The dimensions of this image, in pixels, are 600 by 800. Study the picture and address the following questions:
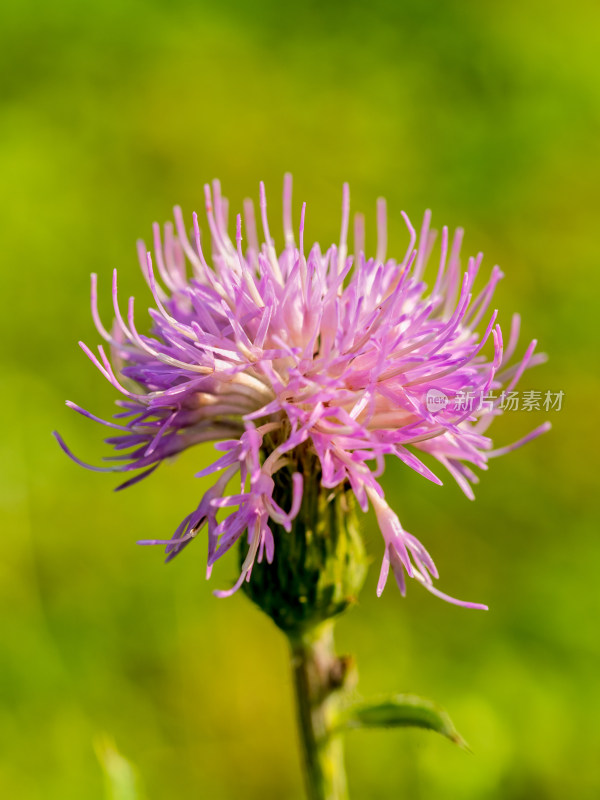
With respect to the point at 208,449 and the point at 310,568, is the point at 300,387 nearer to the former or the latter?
the point at 310,568

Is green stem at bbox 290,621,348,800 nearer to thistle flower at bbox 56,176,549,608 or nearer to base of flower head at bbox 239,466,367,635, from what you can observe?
Answer: base of flower head at bbox 239,466,367,635

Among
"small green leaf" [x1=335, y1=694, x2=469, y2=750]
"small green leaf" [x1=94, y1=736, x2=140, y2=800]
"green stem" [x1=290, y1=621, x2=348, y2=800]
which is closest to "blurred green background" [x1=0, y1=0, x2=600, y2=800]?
"small green leaf" [x1=94, y1=736, x2=140, y2=800]

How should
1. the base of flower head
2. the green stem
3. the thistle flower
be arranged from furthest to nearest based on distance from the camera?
the green stem
the base of flower head
the thistle flower

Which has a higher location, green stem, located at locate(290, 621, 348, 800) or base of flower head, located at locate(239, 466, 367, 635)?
base of flower head, located at locate(239, 466, 367, 635)

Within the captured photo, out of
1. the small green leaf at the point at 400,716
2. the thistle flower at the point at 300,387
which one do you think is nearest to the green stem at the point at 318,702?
the small green leaf at the point at 400,716

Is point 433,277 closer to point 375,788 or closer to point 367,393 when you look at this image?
point 375,788

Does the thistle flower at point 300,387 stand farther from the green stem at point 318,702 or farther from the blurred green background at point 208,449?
the blurred green background at point 208,449

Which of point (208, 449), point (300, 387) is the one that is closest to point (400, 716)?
point (300, 387)

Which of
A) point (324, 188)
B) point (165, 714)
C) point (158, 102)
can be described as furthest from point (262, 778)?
point (158, 102)
